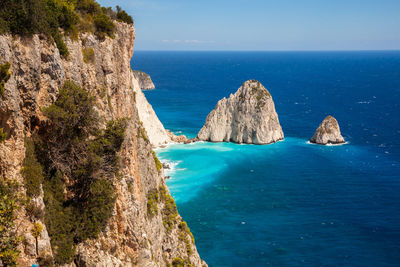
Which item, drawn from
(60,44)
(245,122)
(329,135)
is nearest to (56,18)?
(60,44)

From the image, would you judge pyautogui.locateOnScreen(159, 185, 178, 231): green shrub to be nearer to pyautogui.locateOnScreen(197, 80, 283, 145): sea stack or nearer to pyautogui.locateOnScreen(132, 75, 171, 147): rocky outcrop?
pyautogui.locateOnScreen(132, 75, 171, 147): rocky outcrop

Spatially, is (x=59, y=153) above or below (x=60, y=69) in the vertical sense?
below

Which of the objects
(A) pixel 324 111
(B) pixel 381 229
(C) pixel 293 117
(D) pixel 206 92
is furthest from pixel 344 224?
(D) pixel 206 92

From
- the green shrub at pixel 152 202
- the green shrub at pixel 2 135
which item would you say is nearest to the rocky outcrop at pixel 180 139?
the green shrub at pixel 152 202

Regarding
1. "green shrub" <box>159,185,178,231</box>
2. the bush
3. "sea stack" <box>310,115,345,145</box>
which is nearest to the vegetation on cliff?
the bush

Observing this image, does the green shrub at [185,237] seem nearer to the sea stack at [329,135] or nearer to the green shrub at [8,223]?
the green shrub at [8,223]

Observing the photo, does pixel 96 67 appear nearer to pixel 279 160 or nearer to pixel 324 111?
pixel 279 160

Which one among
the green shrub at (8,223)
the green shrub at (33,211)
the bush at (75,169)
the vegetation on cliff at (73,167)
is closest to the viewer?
the green shrub at (8,223)
